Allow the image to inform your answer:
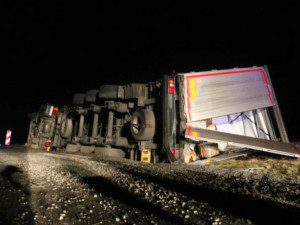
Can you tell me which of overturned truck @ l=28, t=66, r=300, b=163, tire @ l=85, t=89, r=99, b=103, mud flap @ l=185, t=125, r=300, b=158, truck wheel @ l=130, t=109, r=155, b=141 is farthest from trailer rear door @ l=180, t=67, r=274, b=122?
tire @ l=85, t=89, r=99, b=103

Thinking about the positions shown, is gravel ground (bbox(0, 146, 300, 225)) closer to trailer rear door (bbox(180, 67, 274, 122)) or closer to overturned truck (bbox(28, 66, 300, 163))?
overturned truck (bbox(28, 66, 300, 163))

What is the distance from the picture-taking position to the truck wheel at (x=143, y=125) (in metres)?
5.86

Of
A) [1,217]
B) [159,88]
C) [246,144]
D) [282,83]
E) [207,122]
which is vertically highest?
[282,83]

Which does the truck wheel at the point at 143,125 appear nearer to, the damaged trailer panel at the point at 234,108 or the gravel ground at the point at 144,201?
the damaged trailer panel at the point at 234,108

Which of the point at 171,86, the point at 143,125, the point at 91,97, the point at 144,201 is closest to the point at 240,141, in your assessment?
the point at 171,86

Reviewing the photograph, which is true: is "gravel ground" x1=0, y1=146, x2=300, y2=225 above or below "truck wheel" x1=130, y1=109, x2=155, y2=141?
below

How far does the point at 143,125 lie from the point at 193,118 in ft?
6.40

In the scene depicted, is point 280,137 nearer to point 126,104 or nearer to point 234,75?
point 234,75

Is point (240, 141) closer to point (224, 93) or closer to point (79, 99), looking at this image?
point (224, 93)

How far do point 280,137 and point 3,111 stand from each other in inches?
1093

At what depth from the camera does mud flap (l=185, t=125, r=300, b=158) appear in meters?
5.21

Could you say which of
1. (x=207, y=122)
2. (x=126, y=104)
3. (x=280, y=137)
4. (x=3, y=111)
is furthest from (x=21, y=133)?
(x=280, y=137)

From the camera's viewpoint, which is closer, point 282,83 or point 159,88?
point 159,88

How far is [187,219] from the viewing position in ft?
4.87
